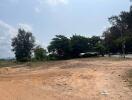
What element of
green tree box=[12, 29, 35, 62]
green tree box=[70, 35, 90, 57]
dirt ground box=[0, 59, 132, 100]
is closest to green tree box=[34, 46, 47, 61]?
green tree box=[70, 35, 90, 57]

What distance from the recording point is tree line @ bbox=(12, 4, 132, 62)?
70.8m

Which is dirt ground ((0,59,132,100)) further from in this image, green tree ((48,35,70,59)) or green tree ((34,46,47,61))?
green tree ((34,46,47,61))

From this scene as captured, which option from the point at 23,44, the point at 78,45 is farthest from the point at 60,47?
the point at 23,44

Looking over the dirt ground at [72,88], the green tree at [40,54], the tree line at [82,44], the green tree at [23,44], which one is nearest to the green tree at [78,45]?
the tree line at [82,44]

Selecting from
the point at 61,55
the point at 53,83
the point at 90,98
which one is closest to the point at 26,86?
the point at 53,83

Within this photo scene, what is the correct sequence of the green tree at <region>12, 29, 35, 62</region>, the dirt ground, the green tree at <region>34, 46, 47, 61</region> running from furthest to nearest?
the green tree at <region>12, 29, 35, 62</region> → the green tree at <region>34, 46, 47, 61</region> → the dirt ground

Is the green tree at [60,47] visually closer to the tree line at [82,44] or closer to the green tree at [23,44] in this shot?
the tree line at [82,44]

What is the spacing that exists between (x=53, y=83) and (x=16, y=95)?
3.64 m

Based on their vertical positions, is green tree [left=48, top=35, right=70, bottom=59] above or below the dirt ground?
above

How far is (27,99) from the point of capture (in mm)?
15484

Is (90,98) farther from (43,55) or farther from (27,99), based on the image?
(43,55)

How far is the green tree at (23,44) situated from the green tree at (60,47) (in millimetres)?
14590

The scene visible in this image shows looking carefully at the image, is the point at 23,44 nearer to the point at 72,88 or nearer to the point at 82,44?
the point at 82,44

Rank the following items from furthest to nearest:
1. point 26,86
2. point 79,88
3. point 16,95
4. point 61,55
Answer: point 61,55, point 26,86, point 79,88, point 16,95
